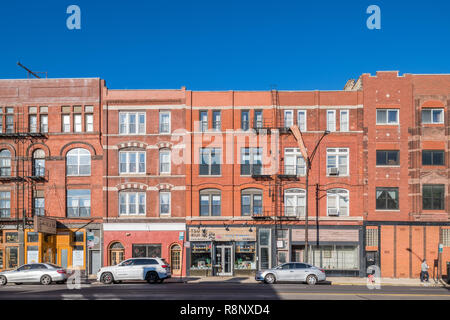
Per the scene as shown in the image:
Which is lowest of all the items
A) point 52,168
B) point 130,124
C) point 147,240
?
point 147,240

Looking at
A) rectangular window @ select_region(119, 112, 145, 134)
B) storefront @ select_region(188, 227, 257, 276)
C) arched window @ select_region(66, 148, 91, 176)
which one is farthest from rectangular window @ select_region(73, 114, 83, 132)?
storefront @ select_region(188, 227, 257, 276)

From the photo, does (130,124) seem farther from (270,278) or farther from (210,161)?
(270,278)

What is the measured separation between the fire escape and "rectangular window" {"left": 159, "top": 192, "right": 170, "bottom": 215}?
9184mm

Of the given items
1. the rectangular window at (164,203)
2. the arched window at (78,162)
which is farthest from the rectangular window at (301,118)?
the arched window at (78,162)

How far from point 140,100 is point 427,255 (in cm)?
2463

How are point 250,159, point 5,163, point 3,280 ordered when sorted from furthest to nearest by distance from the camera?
point 5,163 < point 250,159 < point 3,280

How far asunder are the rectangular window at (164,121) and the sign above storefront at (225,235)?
27.7 ft

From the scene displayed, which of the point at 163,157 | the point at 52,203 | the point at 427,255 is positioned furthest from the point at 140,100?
the point at 427,255

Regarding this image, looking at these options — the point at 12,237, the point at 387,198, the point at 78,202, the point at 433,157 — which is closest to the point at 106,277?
the point at 78,202

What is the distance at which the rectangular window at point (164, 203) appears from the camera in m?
35.6

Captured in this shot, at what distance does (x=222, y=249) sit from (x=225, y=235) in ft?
3.63

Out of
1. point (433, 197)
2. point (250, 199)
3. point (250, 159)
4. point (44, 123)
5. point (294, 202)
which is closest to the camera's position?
point (433, 197)

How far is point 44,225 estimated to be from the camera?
1321 inches

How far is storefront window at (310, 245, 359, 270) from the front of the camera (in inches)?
1361
